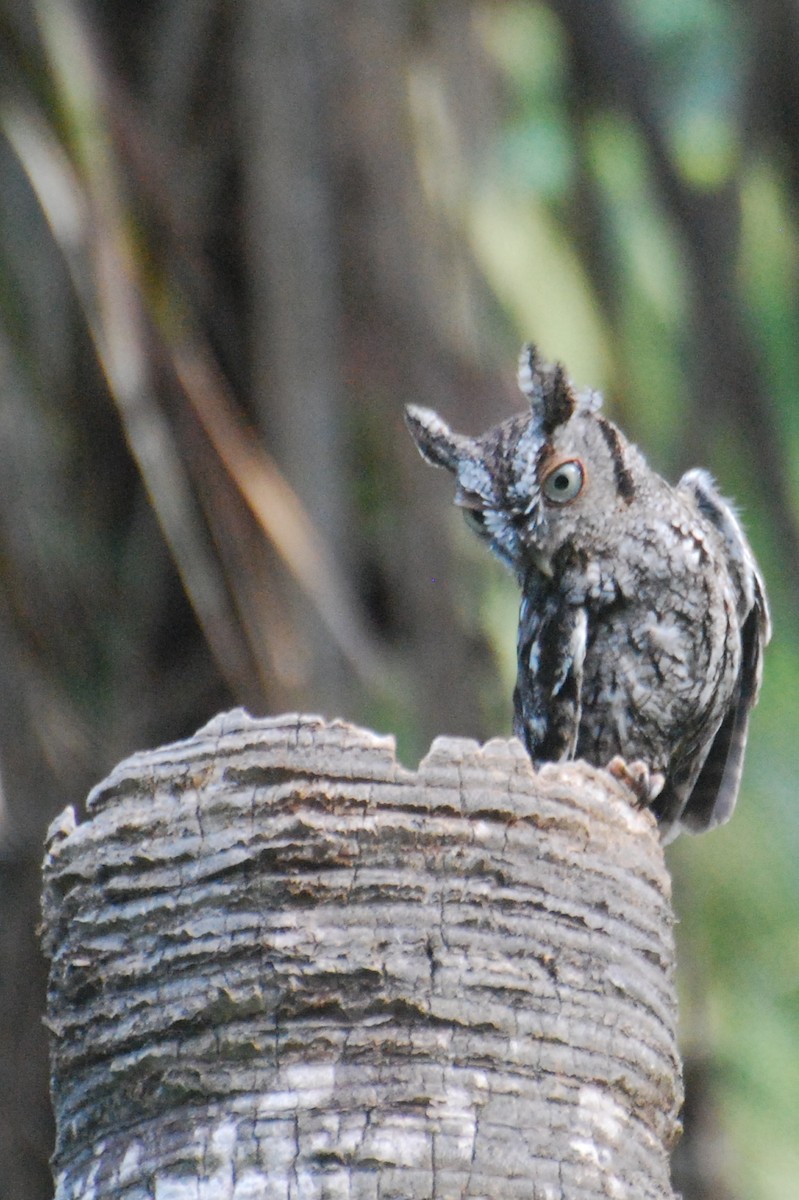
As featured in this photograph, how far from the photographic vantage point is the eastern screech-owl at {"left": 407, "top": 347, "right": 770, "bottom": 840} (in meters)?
4.77

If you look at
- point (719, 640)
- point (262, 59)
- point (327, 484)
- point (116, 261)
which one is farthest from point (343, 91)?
point (719, 640)

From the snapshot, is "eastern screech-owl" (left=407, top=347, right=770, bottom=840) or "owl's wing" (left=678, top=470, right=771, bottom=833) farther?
"owl's wing" (left=678, top=470, right=771, bottom=833)

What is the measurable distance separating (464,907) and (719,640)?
2343 millimetres

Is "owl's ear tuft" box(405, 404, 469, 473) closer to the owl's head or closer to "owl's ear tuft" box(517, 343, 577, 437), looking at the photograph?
the owl's head

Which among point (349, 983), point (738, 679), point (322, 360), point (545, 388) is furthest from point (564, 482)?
point (349, 983)

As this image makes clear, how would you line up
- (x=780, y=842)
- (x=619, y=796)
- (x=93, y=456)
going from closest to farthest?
(x=619, y=796)
(x=93, y=456)
(x=780, y=842)

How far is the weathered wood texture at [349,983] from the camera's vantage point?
8.49ft

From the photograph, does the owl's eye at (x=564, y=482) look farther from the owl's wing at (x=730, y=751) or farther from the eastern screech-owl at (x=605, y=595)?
the owl's wing at (x=730, y=751)

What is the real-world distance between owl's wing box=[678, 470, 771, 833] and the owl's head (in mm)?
383

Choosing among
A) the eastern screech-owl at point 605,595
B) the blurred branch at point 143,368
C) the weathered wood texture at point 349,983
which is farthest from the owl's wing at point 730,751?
the weathered wood texture at point 349,983

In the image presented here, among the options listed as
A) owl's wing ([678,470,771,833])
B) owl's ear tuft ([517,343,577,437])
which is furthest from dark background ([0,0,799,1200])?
owl's ear tuft ([517,343,577,437])

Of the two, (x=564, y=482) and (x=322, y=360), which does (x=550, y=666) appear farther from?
(x=322, y=360)

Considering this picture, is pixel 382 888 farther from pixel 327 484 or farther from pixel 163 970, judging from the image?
pixel 327 484

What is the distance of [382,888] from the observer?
2693 mm
